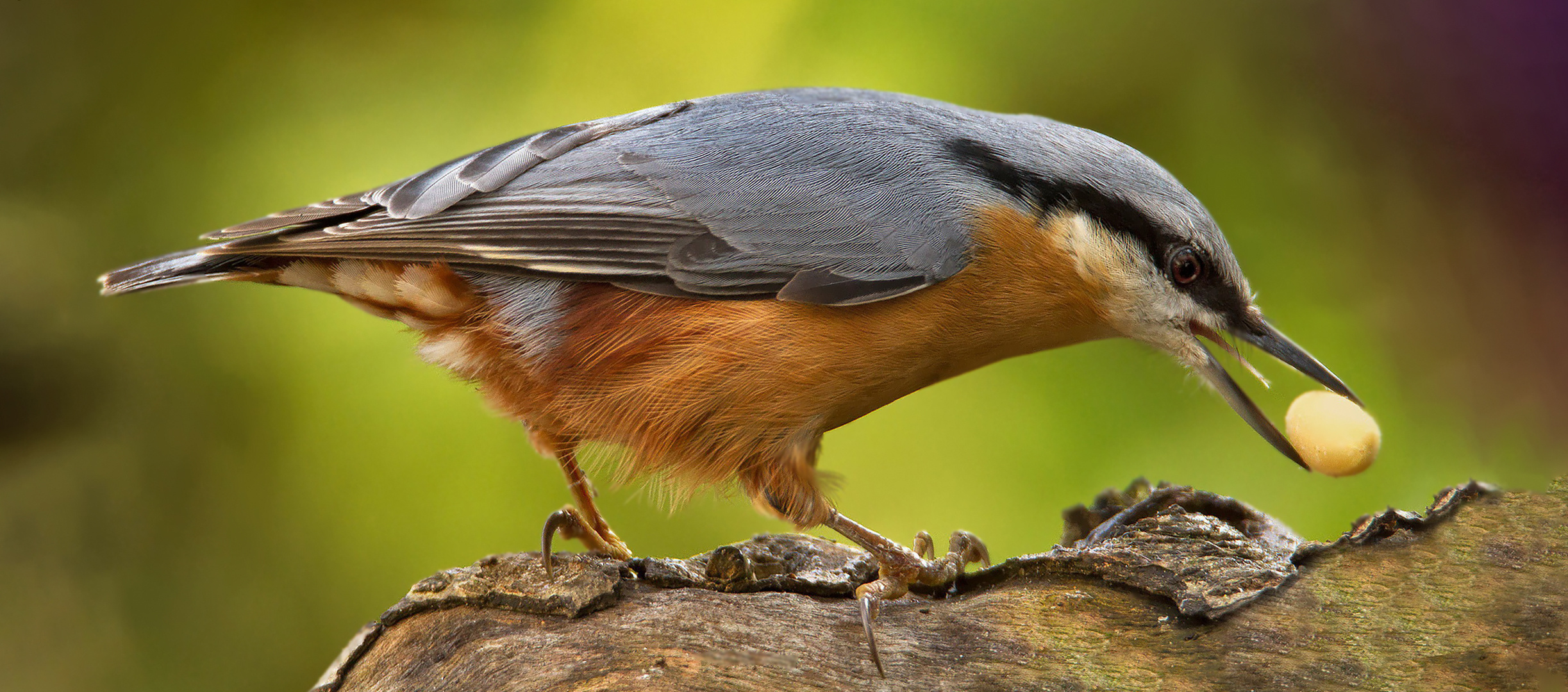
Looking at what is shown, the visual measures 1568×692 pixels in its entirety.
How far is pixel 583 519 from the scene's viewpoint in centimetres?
255

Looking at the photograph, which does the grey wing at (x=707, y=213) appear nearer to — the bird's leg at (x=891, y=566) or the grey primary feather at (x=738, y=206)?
the grey primary feather at (x=738, y=206)

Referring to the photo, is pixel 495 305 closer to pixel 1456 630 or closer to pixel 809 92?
pixel 809 92

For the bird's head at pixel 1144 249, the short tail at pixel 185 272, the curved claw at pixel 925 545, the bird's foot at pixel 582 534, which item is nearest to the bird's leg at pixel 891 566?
the curved claw at pixel 925 545

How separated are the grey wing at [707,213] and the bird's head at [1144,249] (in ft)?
0.48

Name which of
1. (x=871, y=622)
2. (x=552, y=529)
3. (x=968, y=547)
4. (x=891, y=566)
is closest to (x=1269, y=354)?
(x=968, y=547)

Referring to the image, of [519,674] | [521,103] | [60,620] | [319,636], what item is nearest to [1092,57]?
[521,103]

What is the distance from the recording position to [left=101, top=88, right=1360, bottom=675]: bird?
2.17 meters

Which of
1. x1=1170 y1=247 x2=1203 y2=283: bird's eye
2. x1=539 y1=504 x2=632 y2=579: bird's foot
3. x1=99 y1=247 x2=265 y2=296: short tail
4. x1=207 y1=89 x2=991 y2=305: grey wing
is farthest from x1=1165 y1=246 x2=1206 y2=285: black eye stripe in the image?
x1=99 y1=247 x2=265 y2=296: short tail

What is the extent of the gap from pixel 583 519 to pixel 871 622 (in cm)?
88

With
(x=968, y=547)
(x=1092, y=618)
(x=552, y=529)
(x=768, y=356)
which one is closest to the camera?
(x=1092, y=618)

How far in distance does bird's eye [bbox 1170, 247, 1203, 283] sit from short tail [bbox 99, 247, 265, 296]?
1922mm

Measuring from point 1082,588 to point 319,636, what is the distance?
197 cm

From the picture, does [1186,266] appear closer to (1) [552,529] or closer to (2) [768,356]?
(2) [768,356]

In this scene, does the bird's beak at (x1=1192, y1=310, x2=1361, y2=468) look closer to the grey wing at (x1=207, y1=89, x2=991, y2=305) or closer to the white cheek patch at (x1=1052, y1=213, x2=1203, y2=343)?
the white cheek patch at (x1=1052, y1=213, x2=1203, y2=343)
